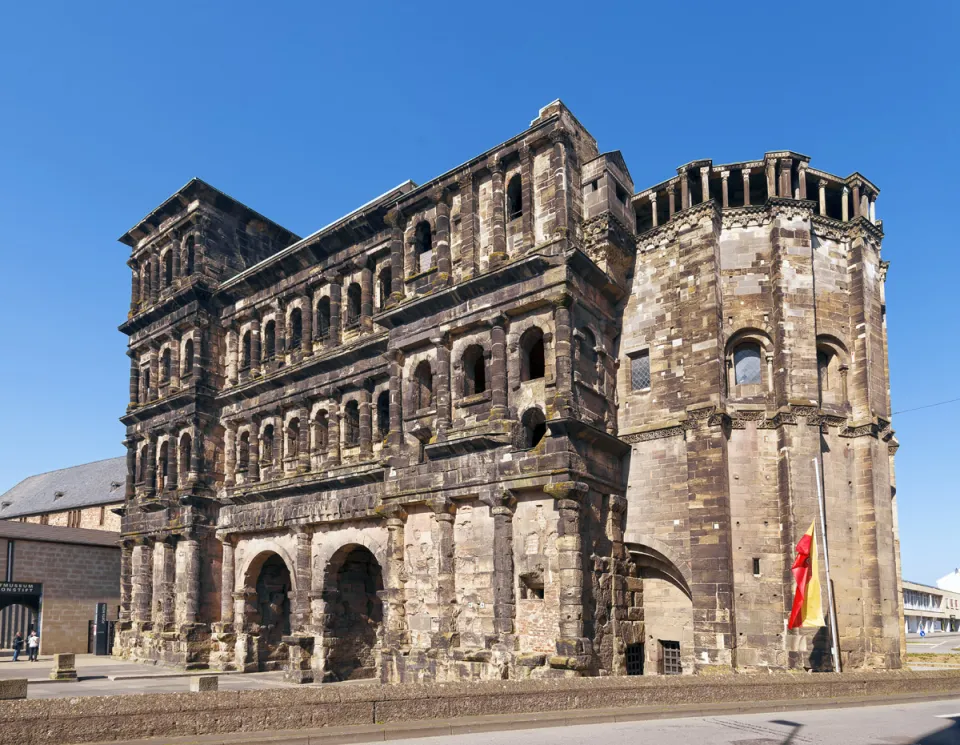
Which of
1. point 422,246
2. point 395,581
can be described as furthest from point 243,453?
point 422,246

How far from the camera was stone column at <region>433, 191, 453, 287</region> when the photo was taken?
28.0m

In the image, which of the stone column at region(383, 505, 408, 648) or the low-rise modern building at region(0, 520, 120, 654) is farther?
the low-rise modern building at region(0, 520, 120, 654)

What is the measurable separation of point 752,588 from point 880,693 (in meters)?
6.04

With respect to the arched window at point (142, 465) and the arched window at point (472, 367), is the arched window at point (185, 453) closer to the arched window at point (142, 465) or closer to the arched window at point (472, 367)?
the arched window at point (142, 465)

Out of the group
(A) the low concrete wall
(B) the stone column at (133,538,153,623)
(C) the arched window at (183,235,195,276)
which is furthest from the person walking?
(A) the low concrete wall

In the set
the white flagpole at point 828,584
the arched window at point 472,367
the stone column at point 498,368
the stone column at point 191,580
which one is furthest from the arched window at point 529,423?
the stone column at point 191,580

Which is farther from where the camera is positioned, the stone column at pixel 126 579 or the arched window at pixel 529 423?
the stone column at pixel 126 579

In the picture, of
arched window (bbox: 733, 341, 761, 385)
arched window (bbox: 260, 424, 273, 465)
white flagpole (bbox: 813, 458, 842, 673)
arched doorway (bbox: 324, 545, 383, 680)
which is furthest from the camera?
arched window (bbox: 260, 424, 273, 465)

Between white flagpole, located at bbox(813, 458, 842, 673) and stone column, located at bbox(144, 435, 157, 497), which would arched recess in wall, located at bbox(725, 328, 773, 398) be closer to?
white flagpole, located at bbox(813, 458, 842, 673)

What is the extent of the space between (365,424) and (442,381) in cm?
534

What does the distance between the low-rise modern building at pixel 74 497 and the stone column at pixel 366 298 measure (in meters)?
33.1

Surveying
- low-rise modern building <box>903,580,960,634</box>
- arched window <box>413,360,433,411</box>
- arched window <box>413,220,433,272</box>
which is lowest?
low-rise modern building <box>903,580,960,634</box>

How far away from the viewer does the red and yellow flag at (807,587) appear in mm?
22797

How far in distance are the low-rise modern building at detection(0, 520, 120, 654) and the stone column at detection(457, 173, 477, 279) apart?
30.5 meters
